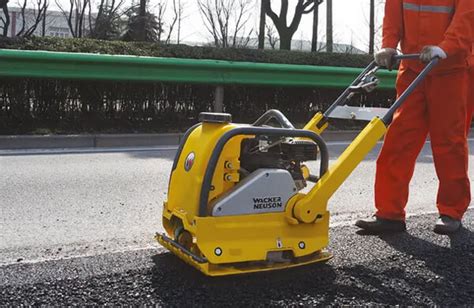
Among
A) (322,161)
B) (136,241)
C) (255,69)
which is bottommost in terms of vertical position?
(136,241)

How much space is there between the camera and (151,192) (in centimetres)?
579

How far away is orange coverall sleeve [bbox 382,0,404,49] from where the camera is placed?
4.37 meters

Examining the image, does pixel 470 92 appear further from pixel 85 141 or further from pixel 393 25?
pixel 85 141

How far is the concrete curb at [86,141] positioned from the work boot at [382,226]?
4950mm

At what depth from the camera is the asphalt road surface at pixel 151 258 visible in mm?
3053

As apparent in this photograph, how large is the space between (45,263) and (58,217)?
1329mm

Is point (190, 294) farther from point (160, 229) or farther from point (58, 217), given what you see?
point (58, 217)

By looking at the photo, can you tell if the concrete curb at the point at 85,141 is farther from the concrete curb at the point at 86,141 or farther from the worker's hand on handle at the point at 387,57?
the worker's hand on handle at the point at 387,57

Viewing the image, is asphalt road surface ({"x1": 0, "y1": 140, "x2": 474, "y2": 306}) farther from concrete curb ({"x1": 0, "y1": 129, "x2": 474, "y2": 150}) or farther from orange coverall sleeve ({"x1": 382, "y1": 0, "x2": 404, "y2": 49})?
concrete curb ({"x1": 0, "y1": 129, "x2": 474, "y2": 150})

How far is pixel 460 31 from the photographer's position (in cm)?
395

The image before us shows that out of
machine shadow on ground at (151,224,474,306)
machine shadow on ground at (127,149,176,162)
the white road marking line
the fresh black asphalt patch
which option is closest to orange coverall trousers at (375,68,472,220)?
the fresh black asphalt patch

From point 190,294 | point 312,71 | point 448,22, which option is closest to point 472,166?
point 312,71

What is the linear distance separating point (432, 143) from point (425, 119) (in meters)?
0.17

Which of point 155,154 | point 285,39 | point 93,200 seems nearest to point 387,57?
point 93,200
